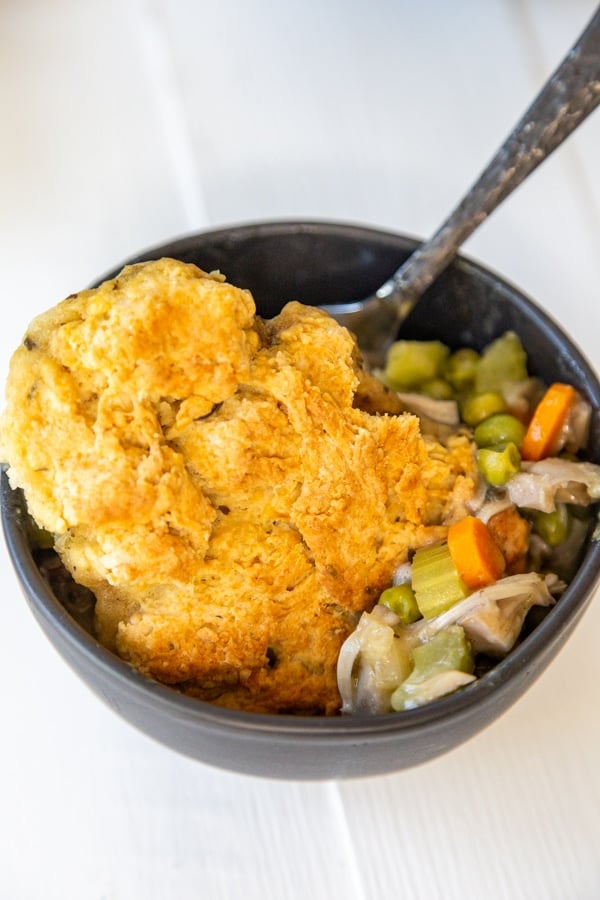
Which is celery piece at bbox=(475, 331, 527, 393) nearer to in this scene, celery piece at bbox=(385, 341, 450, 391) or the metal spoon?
celery piece at bbox=(385, 341, 450, 391)

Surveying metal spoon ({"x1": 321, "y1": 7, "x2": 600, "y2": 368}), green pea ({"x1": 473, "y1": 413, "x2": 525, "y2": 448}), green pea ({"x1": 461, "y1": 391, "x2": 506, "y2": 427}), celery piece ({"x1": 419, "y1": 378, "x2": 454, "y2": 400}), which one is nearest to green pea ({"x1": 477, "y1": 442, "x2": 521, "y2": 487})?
green pea ({"x1": 473, "y1": 413, "x2": 525, "y2": 448})

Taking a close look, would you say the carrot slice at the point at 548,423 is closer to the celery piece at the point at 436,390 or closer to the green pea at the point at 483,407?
the green pea at the point at 483,407

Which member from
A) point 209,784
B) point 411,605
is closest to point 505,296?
point 411,605

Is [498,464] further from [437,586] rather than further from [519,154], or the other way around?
[519,154]

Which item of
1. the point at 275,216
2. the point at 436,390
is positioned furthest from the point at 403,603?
the point at 275,216

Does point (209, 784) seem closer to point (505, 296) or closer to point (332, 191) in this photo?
point (505, 296)

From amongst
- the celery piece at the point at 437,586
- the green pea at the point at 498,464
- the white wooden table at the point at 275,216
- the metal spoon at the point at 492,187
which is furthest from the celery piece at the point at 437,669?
the metal spoon at the point at 492,187
